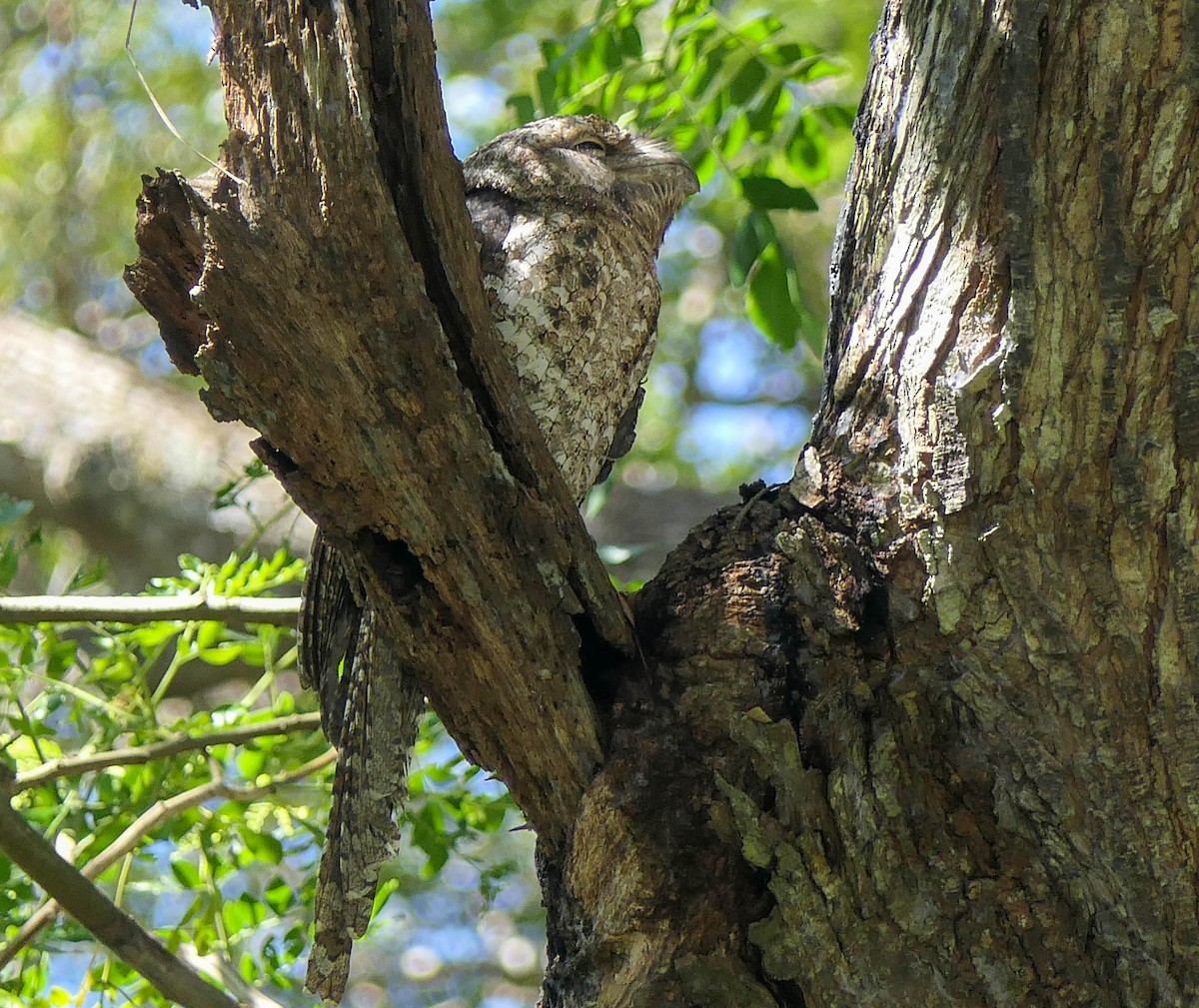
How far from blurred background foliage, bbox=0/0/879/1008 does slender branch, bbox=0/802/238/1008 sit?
0.20 m

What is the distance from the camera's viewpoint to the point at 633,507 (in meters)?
5.35

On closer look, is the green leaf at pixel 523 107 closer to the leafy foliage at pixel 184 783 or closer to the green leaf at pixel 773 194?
the green leaf at pixel 773 194

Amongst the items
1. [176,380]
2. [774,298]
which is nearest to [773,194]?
[774,298]

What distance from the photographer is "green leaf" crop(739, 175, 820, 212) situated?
2156mm

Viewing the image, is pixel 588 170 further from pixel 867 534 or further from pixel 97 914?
pixel 97 914

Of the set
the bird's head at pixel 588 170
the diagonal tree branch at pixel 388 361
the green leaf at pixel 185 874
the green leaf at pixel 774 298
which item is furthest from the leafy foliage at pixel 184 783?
the green leaf at pixel 774 298

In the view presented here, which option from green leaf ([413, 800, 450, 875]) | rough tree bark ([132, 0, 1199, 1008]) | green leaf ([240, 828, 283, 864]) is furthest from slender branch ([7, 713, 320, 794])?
rough tree bark ([132, 0, 1199, 1008])

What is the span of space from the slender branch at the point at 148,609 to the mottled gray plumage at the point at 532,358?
0.22m

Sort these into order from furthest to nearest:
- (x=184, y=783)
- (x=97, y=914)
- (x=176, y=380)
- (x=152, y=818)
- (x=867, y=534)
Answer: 1. (x=176, y=380)
2. (x=184, y=783)
3. (x=152, y=818)
4. (x=97, y=914)
5. (x=867, y=534)

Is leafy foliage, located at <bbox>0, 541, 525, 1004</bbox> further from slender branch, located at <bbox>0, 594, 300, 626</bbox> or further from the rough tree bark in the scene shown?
the rough tree bark

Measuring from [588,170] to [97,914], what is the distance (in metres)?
1.70

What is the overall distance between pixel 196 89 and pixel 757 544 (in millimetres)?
4827

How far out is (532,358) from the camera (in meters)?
2.12

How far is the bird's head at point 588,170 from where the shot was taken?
94.0 inches
